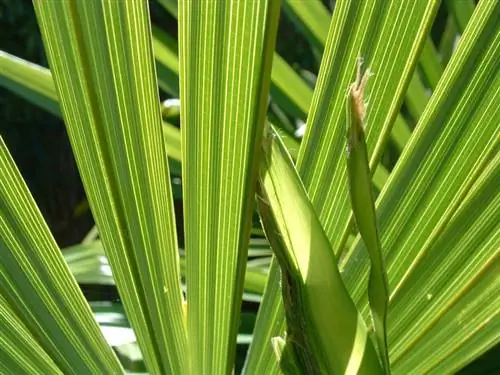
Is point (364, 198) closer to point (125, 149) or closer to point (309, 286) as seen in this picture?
point (309, 286)

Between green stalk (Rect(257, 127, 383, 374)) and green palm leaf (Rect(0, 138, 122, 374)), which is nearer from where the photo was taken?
green stalk (Rect(257, 127, 383, 374))

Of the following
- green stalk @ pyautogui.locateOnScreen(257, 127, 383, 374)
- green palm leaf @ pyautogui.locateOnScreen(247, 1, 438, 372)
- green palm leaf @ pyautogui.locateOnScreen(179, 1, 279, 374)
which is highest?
green palm leaf @ pyautogui.locateOnScreen(247, 1, 438, 372)

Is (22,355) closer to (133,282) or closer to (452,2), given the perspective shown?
(133,282)

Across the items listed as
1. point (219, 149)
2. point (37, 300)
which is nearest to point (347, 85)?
point (219, 149)

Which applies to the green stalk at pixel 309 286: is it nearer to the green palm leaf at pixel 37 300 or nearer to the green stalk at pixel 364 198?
the green stalk at pixel 364 198

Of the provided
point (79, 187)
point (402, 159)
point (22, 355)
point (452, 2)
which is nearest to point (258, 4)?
point (402, 159)

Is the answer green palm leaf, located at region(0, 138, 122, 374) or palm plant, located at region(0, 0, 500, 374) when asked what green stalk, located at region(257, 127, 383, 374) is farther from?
green palm leaf, located at region(0, 138, 122, 374)

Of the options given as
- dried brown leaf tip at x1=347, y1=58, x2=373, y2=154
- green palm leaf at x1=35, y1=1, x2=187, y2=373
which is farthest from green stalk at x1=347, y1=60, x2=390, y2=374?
green palm leaf at x1=35, y1=1, x2=187, y2=373

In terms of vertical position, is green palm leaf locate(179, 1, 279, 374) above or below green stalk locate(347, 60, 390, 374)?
above
